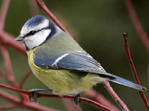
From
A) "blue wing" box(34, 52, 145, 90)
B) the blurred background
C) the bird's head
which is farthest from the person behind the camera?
the blurred background

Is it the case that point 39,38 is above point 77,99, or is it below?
above

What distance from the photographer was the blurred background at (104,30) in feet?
9.49

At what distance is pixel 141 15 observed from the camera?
303 cm

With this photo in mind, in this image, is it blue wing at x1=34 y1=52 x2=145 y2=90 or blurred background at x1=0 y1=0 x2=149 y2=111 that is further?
blurred background at x1=0 y1=0 x2=149 y2=111

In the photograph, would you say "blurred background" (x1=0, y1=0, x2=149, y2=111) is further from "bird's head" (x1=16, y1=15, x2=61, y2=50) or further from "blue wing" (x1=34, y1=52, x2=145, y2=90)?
"blue wing" (x1=34, y1=52, x2=145, y2=90)

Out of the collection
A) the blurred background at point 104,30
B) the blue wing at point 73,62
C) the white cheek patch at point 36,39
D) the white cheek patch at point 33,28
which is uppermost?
the white cheek patch at point 33,28

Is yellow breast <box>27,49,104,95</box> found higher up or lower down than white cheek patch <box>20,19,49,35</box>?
lower down

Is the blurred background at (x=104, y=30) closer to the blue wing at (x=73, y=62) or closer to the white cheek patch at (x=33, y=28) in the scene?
the white cheek patch at (x=33, y=28)

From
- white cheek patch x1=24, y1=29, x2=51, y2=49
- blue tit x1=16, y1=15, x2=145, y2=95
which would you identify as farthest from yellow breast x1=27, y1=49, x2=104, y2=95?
white cheek patch x1=24, y1=29, x2=51, y2=49

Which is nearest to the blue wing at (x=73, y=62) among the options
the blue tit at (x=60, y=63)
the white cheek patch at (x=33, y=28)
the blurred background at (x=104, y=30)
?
the blue tit at (x=60, y=63)

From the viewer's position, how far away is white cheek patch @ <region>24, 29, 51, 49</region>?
151cm

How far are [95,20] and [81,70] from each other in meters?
1.68

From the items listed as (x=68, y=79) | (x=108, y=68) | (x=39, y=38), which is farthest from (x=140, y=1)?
(x=68, y=79)

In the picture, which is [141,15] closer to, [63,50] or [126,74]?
[126,74]
